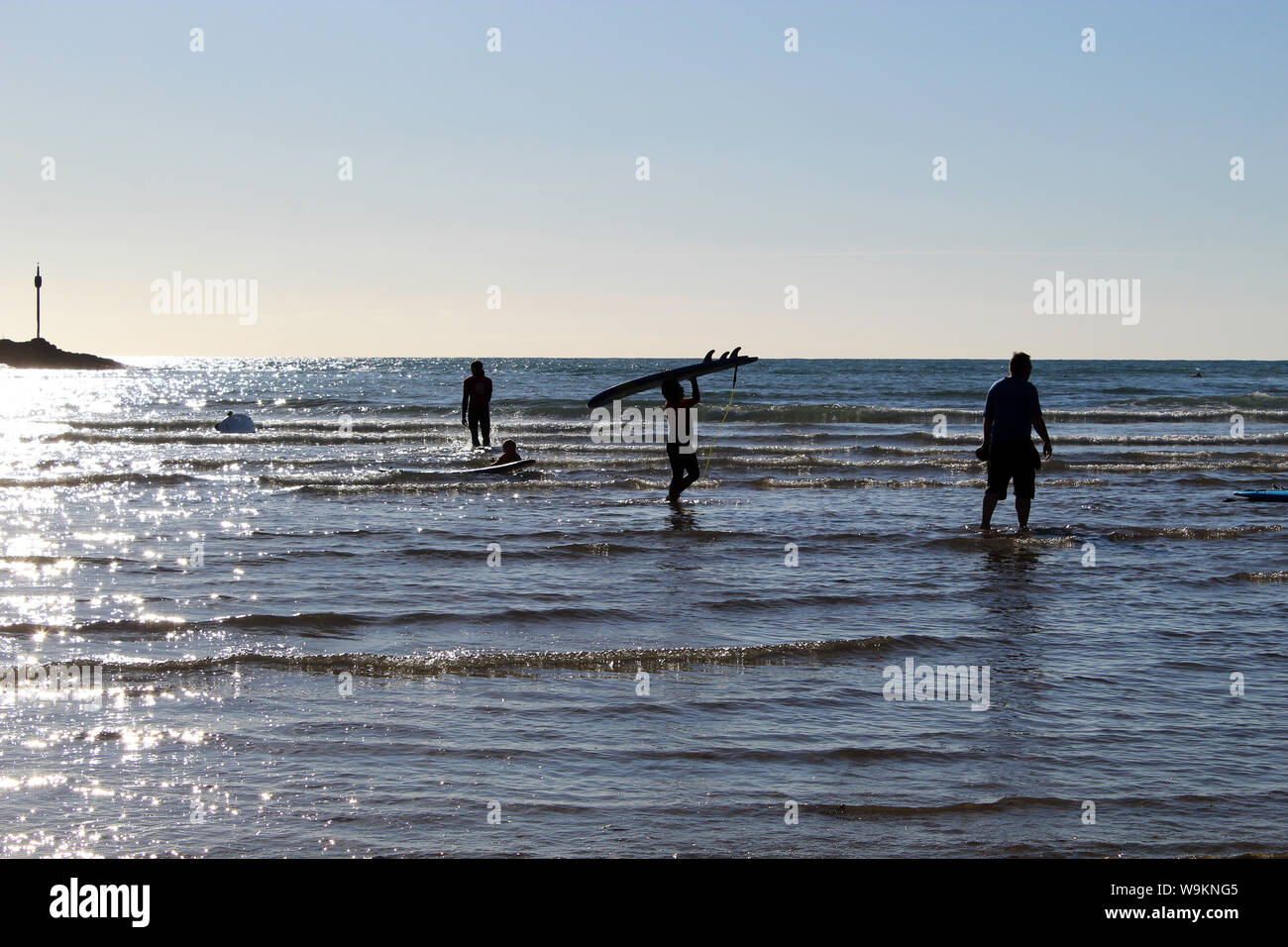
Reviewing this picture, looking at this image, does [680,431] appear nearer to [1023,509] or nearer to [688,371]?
[688,371]

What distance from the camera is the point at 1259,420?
116 feet

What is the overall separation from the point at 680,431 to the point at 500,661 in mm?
7706

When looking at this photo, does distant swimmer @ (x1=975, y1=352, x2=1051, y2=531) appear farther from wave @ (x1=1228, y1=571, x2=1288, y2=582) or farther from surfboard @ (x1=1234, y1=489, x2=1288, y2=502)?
surfboard @ (x1=1234, y1=489, x2=1288, y2=502)

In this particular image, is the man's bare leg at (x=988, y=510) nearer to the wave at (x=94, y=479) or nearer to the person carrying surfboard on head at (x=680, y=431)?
the person carrying surfboard on head at (x=680, y=431)

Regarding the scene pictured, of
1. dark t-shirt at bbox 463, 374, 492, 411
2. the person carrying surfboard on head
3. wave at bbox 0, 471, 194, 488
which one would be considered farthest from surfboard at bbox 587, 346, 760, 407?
wave at bbox 0, 471, 194, 488

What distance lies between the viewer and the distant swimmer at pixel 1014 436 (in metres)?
12.3

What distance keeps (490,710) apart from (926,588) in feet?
15.9

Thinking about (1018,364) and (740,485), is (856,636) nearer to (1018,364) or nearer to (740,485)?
(1018,364)

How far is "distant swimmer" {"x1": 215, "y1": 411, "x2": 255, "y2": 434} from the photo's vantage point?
101 ft

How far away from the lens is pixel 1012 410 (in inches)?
488

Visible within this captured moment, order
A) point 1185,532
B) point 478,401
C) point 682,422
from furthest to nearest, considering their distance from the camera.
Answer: point 478,401 → point 682,422 → point 1185,532

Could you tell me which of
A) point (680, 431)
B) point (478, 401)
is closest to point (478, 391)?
point (478, 401)
